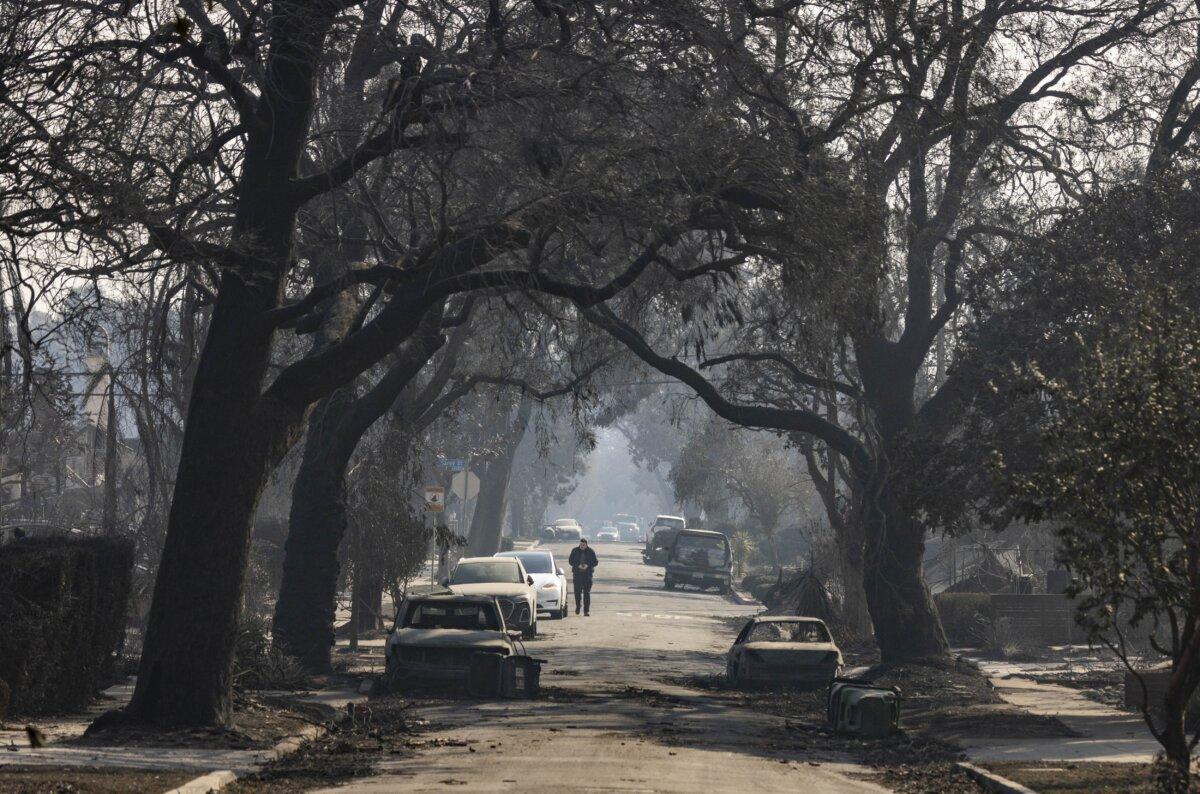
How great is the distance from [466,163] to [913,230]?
635cm

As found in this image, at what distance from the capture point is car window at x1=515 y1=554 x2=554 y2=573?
3931 centimetres

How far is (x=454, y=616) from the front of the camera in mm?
20672

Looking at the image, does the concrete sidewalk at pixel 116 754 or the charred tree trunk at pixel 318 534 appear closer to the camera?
the concrete sidewalk at pixel 116 754

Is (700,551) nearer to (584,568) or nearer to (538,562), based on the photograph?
(584,568)

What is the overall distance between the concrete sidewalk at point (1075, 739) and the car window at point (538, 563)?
17310 mm

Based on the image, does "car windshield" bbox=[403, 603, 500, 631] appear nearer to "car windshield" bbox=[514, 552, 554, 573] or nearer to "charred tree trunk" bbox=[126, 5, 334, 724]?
"charred tree trunk" bbox=[126, 5, 334, 724]

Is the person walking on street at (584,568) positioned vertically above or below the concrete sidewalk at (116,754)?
above

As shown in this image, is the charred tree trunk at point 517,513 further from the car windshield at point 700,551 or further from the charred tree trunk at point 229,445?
the charred tree trunk at point 229,445

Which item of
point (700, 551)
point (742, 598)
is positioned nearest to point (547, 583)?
point (742, 598)

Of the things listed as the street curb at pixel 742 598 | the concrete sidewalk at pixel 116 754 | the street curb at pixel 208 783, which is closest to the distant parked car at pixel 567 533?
the street curb at pixel 742 598

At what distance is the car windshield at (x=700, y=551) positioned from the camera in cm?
5969

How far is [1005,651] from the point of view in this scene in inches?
1233

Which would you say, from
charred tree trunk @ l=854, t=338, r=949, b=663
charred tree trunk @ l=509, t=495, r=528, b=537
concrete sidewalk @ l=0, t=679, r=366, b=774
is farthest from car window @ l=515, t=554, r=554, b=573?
charred tree trunk @ l=509, t=495, r=528, b=537

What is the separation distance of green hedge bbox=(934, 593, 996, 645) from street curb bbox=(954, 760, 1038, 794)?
814 inches
